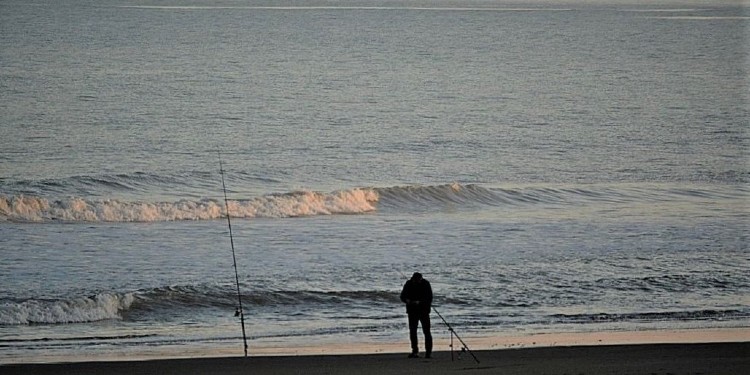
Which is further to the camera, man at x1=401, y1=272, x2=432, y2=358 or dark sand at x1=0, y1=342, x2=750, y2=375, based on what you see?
man at x1=401, y1=272, x2=432, y2=358

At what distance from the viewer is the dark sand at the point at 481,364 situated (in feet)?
36.3

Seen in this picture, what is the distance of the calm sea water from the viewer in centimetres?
1580

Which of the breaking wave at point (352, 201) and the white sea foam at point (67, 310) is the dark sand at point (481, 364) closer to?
the white sea foam at point (67, 310)

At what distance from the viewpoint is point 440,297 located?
54.7 feet

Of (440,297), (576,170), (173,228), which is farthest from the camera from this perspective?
(576,170)

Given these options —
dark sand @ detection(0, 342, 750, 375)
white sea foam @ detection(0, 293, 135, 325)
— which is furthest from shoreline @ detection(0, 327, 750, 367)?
white sea foam @ detection(0, 293, 135, 325)

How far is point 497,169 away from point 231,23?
60.1 m

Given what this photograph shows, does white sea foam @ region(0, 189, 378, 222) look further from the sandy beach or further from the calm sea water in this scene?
the sandy beach

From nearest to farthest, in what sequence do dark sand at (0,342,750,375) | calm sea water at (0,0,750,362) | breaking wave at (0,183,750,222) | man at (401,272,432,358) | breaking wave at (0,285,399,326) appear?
dark sand at (0,342,750,375) → man at (401,272,432,358) → breaking wave at (0,285,399,326) → calm sea water at (0,0,750,362) → breaking wave at (0,183,750,222)

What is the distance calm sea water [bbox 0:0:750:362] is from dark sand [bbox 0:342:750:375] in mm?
1273

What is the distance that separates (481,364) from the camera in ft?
37.5

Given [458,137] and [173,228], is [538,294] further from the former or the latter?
[458,137]

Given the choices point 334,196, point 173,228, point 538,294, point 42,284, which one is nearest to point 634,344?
point 538,294

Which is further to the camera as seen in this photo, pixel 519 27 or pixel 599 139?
pixel 519 27
